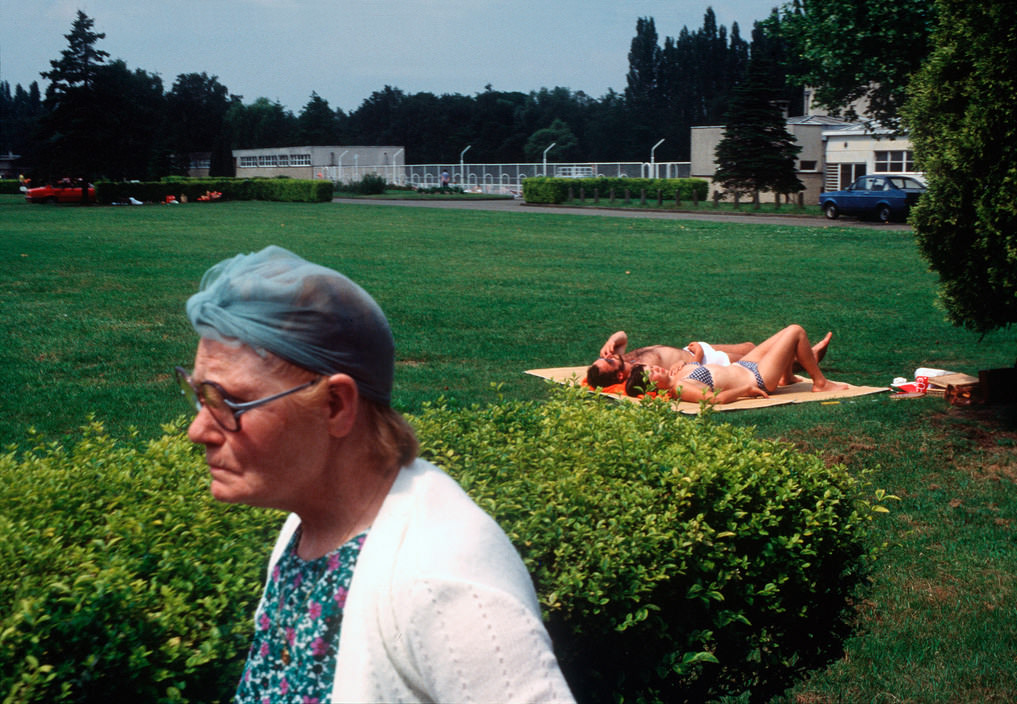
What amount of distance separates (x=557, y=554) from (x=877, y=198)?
3452 cm

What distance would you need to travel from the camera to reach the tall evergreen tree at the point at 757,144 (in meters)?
43.3

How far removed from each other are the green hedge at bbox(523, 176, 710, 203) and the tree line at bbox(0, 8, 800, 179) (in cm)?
2073

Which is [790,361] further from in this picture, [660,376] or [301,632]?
[301,632]

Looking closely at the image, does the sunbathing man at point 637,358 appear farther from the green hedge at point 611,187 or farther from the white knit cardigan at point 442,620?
the green hedge at point 611,187

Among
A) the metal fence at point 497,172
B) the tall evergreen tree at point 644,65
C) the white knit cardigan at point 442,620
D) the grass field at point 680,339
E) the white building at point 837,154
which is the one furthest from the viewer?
the tall evergreen tree at point 644,65

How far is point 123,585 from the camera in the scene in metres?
2.26

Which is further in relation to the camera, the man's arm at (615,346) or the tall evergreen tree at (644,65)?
the tall evergreen tree at (644,65)

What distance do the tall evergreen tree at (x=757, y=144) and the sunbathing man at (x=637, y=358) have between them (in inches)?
1386

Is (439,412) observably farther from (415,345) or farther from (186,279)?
(186,279)

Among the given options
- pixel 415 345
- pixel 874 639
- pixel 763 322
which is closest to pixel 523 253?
pixel 763 322

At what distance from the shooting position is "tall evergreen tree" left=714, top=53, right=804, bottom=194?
43.3 meters

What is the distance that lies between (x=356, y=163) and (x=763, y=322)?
249ft

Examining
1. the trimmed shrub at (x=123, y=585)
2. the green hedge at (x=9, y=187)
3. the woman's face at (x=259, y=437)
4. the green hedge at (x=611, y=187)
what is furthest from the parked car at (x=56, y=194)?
the woman's face at (x=259, y=437)

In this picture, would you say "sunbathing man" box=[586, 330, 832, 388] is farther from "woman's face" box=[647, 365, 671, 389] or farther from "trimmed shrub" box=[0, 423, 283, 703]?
"trimmed shrub" box=[0, 423, 283, 703]
